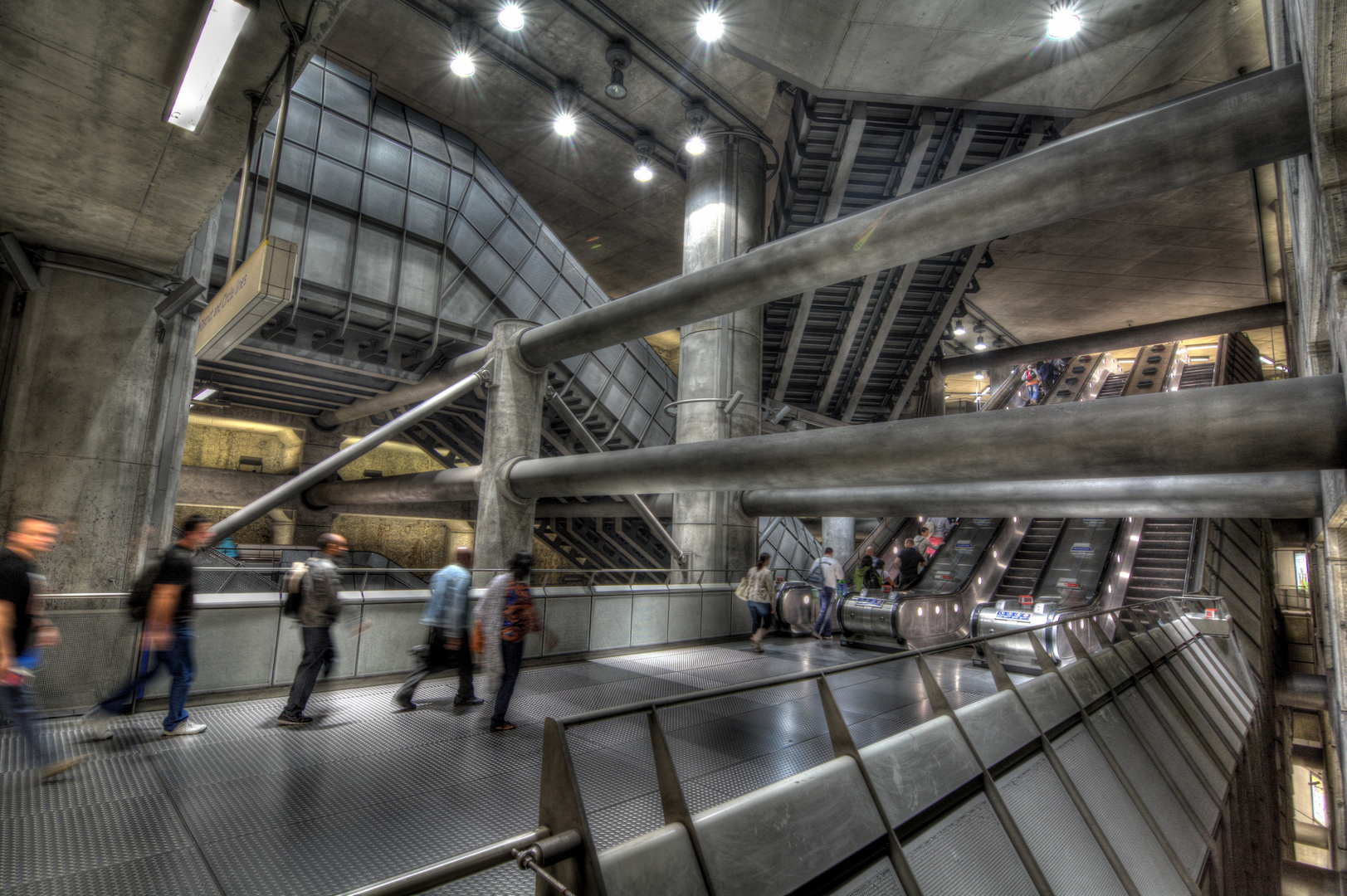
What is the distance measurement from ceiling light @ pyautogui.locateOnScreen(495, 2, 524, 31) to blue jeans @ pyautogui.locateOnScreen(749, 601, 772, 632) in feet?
36.6

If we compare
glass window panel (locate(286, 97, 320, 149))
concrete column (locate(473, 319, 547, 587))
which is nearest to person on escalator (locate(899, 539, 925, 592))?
concrete column (locate(473, 319, 547, 587))

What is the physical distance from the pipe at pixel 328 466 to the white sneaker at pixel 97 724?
3349 mm

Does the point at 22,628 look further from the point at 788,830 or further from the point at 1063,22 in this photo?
the point at 1063,22

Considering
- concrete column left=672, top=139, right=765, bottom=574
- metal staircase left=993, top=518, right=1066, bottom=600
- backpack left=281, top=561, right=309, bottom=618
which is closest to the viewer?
backpack left=281, top=561, right=309, bottom=618

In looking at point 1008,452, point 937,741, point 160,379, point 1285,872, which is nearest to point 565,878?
point 937,741

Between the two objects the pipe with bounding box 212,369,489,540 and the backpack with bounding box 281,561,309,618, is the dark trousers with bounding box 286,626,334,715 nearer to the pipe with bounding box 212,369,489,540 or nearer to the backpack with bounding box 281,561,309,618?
the backpack with bounding box 281,561,309,618

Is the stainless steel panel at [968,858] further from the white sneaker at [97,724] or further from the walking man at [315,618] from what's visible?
the white sneaker at [97,724]

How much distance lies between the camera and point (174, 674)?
5.11 meters

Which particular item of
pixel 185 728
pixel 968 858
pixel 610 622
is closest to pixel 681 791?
pixel 968 858

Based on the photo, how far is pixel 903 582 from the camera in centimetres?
1522

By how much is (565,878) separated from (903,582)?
14.5 meters

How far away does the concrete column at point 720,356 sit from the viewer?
12.8m

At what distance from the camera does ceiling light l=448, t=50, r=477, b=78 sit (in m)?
13.2

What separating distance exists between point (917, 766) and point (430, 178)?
16.2 m
